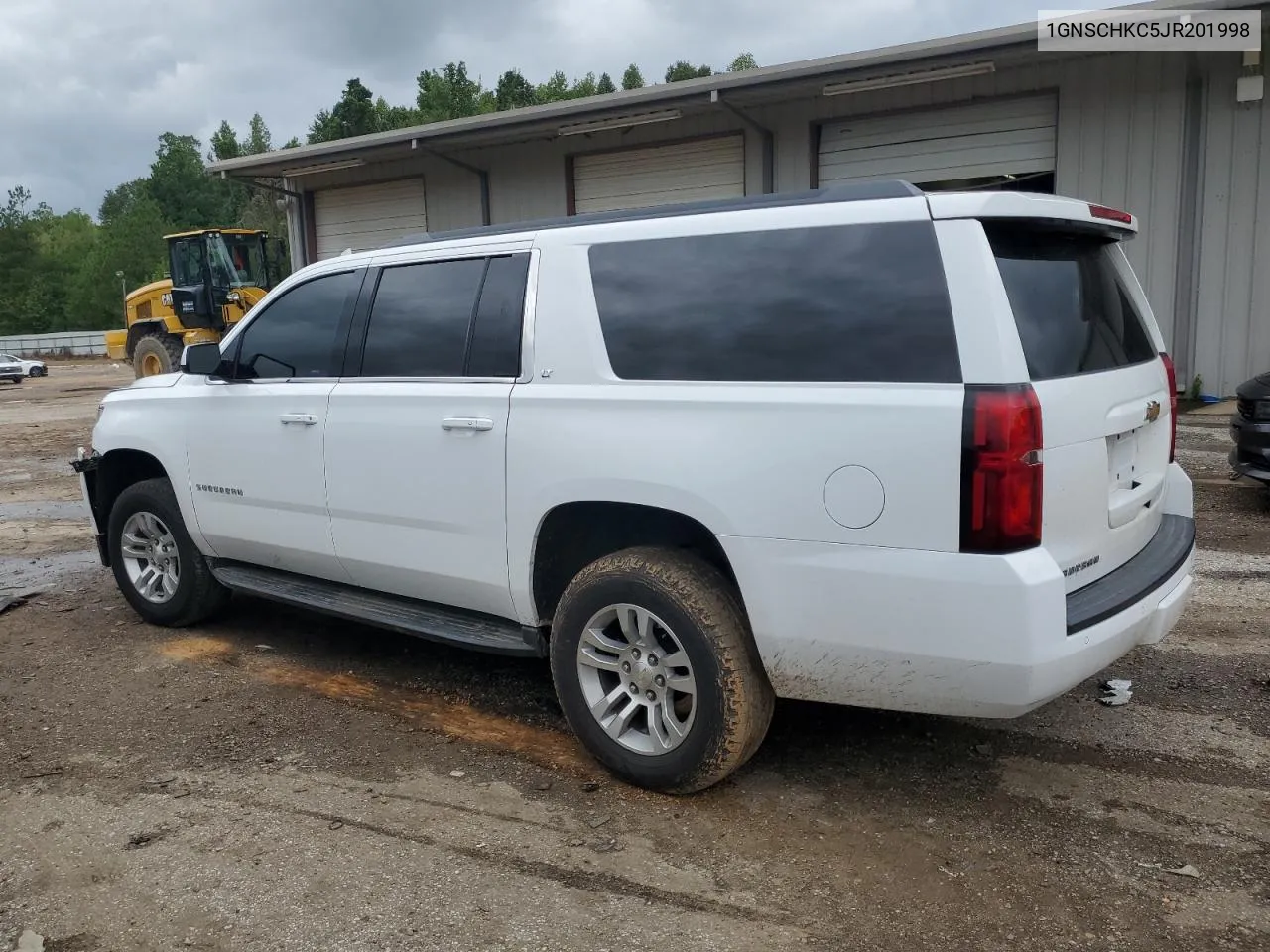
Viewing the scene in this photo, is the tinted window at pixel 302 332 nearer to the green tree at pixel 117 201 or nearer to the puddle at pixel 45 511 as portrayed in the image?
the puddle at pixel 45 511

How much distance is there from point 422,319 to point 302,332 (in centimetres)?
86

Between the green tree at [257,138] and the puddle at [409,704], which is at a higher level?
the green tree at [257,138]

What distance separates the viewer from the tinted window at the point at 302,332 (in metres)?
4.77

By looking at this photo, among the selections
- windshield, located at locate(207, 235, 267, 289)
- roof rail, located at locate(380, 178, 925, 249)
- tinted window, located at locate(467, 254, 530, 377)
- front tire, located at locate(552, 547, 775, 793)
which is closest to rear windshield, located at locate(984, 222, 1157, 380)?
roof rail, located at locate(380, 178, 925, 249)

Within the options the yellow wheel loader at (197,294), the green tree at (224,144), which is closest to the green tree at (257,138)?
the green tree at (224,144)

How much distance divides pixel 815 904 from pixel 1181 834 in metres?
1.27

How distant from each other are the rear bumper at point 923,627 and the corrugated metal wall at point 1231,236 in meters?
10.2

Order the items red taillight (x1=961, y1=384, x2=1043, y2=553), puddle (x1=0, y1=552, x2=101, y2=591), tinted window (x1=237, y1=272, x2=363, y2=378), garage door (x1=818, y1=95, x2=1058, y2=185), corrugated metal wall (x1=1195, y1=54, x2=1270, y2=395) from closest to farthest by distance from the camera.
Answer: red taillight (x1=961, y1=384, x2=1043, y2=553) → tinted window (x1=237, y1=272, x2=363, y2=378) → puddle (x1=0, y1=552, x2=101, y2=591) → corrugated metal wall (x1=1195, y1=54, x2=1270, y2=395) → garage door (x1=818, y1=95, x2=1058, y2=185)

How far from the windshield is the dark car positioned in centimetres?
1916

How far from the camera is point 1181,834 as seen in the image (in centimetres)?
331

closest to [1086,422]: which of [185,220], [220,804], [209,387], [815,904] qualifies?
[815,904]

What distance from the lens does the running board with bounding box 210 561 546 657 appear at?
4.11 metres

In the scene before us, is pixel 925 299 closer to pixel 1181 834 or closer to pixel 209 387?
pixel 1181 834

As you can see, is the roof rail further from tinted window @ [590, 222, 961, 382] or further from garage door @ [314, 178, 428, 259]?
garage door @ [314, 178, 428, 259]
